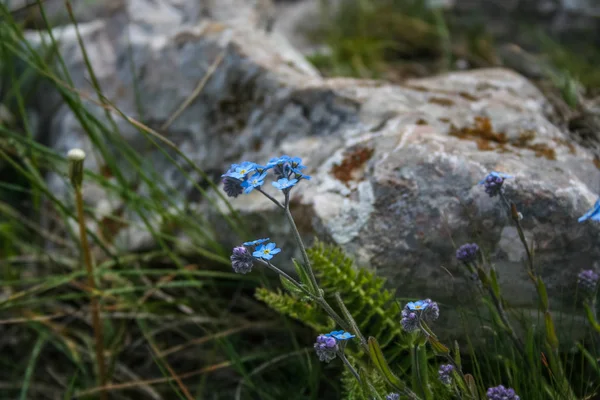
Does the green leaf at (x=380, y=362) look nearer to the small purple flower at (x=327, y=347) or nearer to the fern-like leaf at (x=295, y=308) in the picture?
the small purple flower at (x=327, y=347)

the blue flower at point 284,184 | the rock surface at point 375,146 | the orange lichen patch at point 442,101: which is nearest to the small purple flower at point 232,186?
the blue flower at point 284,184

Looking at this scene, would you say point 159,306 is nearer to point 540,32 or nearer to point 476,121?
point 476,121

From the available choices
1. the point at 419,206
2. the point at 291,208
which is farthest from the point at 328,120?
the point at 419,206

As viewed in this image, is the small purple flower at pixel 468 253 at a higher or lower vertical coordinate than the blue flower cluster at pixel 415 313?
lower

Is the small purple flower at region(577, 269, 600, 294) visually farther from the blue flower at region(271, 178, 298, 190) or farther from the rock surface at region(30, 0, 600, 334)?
the blue flower at region(271, 178, 298, 190)

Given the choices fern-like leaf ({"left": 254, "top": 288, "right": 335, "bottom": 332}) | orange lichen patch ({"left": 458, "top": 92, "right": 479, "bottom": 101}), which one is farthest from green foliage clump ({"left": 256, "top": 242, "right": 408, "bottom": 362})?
orange lichen patch ({"left": 458, "top": 92, "right": 479, "bottom": 101})

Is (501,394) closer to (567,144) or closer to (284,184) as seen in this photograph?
(284,184)
